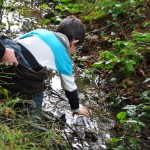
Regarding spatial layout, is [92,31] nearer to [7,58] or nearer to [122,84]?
[122,84]

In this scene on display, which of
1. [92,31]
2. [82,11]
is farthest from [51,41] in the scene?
[82,11]

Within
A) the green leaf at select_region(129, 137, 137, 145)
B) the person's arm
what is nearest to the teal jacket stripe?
the person's arm

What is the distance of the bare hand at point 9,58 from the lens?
2879 millimetres

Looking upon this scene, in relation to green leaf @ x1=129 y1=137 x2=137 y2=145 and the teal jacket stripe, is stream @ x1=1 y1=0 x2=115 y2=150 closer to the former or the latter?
green leaf @ x1=129 y1=137 x2=137 y2=145

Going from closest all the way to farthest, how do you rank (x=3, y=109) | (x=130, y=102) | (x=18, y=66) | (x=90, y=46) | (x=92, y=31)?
(x=3, y=109) < (x=18, y=66) < (x=130, y=102) < (x=90, y=46) < (x=92, y=31)

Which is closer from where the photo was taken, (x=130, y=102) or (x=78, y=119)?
(x=78, y=119)

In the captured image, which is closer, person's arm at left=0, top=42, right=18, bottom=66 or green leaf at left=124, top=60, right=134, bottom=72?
person's arm at left=0, top=42, right=18, bottom=66

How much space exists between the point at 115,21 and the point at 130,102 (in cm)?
211

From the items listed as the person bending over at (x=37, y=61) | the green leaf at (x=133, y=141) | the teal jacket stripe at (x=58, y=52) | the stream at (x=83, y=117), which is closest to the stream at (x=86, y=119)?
the stream at (x=83, y=117)

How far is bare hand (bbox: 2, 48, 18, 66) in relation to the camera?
2.88 metres

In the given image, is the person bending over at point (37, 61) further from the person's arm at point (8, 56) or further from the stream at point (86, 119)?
the stream at point (86, 119)

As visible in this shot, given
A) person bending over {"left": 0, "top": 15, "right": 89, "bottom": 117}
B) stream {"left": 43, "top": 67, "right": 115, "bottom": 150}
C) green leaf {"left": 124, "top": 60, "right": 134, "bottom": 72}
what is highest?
person bending over {"left": 0, "top": 15, "right": 89, "bottom": 117}

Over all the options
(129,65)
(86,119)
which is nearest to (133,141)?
(86,119)

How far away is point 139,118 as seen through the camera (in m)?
3.71
